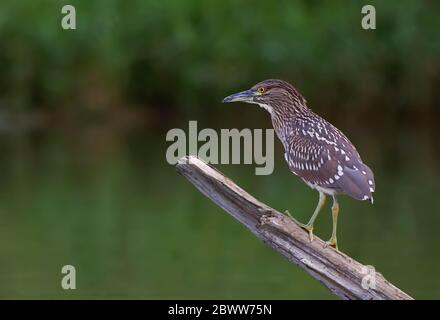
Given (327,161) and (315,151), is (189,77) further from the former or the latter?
(327,161)

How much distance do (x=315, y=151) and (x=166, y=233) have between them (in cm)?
729

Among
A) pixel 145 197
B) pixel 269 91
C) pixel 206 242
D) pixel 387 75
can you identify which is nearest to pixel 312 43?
pixel 387 75

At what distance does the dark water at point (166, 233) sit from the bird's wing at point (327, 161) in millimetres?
3665

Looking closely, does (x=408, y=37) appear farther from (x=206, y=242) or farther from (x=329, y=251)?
(x=329, y=251)

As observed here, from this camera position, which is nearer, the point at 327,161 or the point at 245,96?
the point at 327,161

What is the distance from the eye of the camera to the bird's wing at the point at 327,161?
7941 millimetres

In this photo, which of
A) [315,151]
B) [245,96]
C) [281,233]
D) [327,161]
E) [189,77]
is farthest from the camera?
[189,77]

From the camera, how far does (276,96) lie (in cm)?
894

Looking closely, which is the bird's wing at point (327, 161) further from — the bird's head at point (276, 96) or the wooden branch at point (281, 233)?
the wooden branch at point (281, 233)

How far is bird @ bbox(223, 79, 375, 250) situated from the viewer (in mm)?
7969

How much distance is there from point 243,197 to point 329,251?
677mm

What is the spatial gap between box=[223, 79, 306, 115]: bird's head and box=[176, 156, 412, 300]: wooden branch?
1407mm

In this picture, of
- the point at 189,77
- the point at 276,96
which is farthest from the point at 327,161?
the point at 189,77

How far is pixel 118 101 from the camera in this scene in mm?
27828
